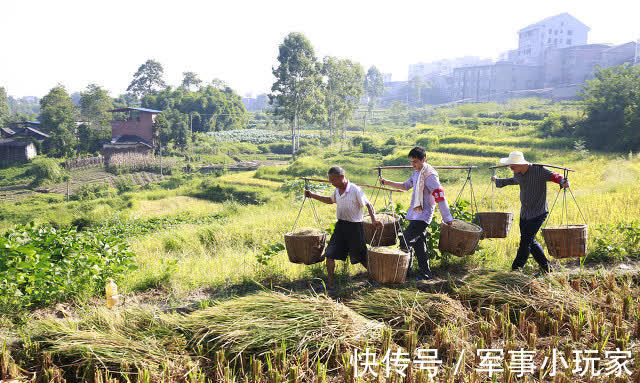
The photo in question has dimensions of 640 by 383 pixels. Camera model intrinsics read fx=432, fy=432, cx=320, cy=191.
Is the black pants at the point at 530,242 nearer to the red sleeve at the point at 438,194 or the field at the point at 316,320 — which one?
the field at the point at 316,320

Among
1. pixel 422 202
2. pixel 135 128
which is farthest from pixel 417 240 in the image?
pixel 135 128

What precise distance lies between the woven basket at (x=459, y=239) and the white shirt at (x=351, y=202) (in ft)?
2.95

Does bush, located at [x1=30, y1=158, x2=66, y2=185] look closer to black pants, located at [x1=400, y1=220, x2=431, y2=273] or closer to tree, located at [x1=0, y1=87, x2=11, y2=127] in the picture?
Result: tree, located at [x1=0, y1=87, x2=11, y2=127]

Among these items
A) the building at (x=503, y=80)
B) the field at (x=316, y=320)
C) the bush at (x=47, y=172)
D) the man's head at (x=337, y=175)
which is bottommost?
the bush at (x=47, y=172)

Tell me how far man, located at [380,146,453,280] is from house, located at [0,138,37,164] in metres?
35.2

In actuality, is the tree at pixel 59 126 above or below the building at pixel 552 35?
below

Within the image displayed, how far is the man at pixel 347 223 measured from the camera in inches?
166

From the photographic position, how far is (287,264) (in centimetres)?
531

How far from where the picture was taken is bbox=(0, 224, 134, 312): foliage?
390 centimetres

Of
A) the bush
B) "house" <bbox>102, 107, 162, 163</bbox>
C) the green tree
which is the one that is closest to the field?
the green tree

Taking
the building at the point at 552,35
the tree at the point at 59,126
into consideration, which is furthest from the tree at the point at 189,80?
the building at the point at 552,35

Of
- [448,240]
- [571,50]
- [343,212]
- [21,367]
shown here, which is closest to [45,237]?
[21,367]

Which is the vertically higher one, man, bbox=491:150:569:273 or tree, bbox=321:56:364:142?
tree, bbox=321:56:364:142

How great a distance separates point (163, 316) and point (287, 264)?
2.03 metres
